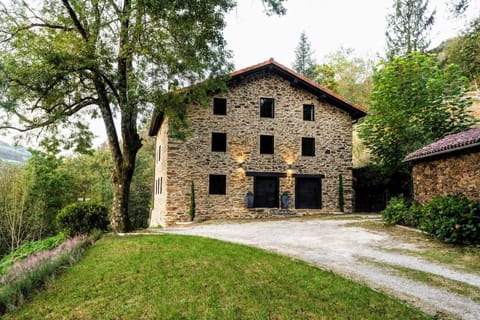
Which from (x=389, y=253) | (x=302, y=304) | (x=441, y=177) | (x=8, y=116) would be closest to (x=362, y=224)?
(x=441, y=177)

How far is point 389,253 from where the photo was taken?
23.5 feet

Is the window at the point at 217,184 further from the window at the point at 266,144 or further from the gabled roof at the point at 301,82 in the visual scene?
the gabled roof at the point at 301,82

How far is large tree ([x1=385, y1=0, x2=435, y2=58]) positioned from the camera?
24547 millimetres

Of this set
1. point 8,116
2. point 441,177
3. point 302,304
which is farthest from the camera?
point 8,116

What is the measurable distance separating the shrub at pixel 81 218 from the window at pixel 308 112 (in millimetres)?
11565

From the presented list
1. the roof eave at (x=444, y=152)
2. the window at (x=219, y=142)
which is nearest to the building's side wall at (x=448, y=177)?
the roof eave at (x=444, y=152)

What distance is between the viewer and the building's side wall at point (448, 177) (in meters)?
8.43

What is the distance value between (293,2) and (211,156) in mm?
10591

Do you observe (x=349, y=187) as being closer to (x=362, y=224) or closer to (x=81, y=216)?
(x=362, y=224)

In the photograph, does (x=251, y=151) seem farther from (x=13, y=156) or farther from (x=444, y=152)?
(x=13, y=156)

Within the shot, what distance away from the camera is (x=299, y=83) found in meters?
17.2

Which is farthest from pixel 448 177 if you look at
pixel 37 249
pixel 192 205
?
pixel 37 249

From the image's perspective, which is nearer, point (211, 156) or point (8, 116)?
point (8, 116)

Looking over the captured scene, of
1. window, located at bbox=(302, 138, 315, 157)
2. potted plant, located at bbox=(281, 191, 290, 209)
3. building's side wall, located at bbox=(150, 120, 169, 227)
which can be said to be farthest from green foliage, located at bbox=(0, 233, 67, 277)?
window, located at bbox=(302, 138, 315, 157)
